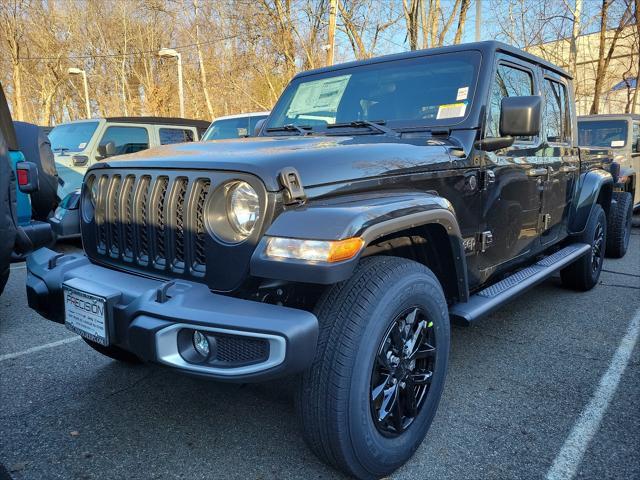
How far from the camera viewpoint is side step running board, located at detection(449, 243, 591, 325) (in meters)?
2.55

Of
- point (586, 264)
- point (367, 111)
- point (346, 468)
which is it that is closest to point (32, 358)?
point (346, 468)

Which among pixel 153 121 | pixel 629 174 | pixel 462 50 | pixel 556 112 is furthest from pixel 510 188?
pixel 153 121

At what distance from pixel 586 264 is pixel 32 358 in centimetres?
465

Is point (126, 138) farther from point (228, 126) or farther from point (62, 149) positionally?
point (228, 126)

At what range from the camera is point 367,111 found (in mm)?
3102

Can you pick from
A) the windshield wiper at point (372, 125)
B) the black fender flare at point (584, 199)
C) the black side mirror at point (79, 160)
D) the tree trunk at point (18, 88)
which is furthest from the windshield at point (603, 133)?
the tree trunk at point (18, 88)

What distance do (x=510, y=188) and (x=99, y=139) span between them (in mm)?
6727

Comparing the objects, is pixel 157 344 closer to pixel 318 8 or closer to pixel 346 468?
pixel 346 468

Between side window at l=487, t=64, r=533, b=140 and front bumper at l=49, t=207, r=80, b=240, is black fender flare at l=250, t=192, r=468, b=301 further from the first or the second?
front bumper at l=49, t=207, r=80, b=240

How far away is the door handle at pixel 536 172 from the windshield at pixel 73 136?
6.78 meters

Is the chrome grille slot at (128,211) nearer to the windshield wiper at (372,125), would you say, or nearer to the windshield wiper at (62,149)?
the windshield wiper at (372,125)

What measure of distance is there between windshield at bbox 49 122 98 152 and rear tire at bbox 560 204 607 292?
6.98 metres

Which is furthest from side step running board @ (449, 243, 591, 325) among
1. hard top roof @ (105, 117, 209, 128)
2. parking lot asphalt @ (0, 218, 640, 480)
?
hard top roof @ (105, 117, 209, 128)

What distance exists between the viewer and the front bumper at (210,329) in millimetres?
1620
